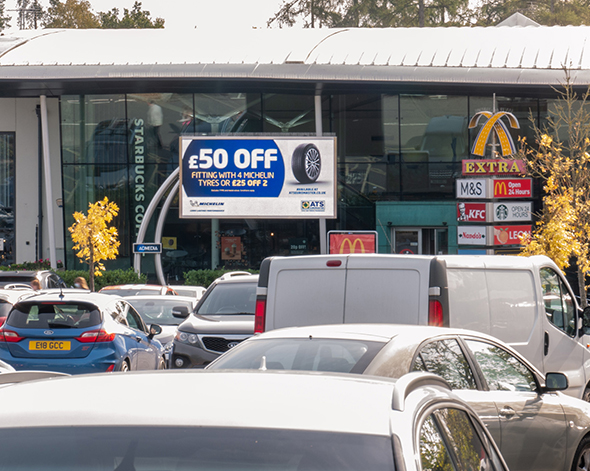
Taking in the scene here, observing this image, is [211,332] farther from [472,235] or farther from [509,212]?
[509,212]

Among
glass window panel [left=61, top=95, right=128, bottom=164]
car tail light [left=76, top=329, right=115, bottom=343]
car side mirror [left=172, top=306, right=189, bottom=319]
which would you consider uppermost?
glass window panel [left=61, top=95, right=128, bottom=164]

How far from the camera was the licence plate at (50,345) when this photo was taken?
10789 millimetres

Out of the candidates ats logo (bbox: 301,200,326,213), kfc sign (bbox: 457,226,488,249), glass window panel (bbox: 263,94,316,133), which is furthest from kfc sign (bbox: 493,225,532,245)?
glass window panel (bbox: 263,94,316,133)

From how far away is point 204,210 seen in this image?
30156 mm

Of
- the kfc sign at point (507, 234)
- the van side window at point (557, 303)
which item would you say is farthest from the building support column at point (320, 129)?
the van side window at point (557, 303)

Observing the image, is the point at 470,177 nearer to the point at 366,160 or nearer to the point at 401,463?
the point at 366,160

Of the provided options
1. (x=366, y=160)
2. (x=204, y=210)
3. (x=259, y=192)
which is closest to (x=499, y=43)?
(x=366, y=160)

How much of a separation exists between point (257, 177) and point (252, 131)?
317 cm

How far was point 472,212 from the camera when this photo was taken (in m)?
24.4

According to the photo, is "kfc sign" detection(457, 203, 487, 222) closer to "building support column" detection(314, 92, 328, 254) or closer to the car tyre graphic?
the car tyre graphic

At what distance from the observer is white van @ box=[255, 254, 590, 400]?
287 inches

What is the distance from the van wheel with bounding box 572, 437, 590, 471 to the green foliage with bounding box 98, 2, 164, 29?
6717 cm

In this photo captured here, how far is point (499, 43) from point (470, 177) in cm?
912

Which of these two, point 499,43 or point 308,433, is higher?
point 499,43
